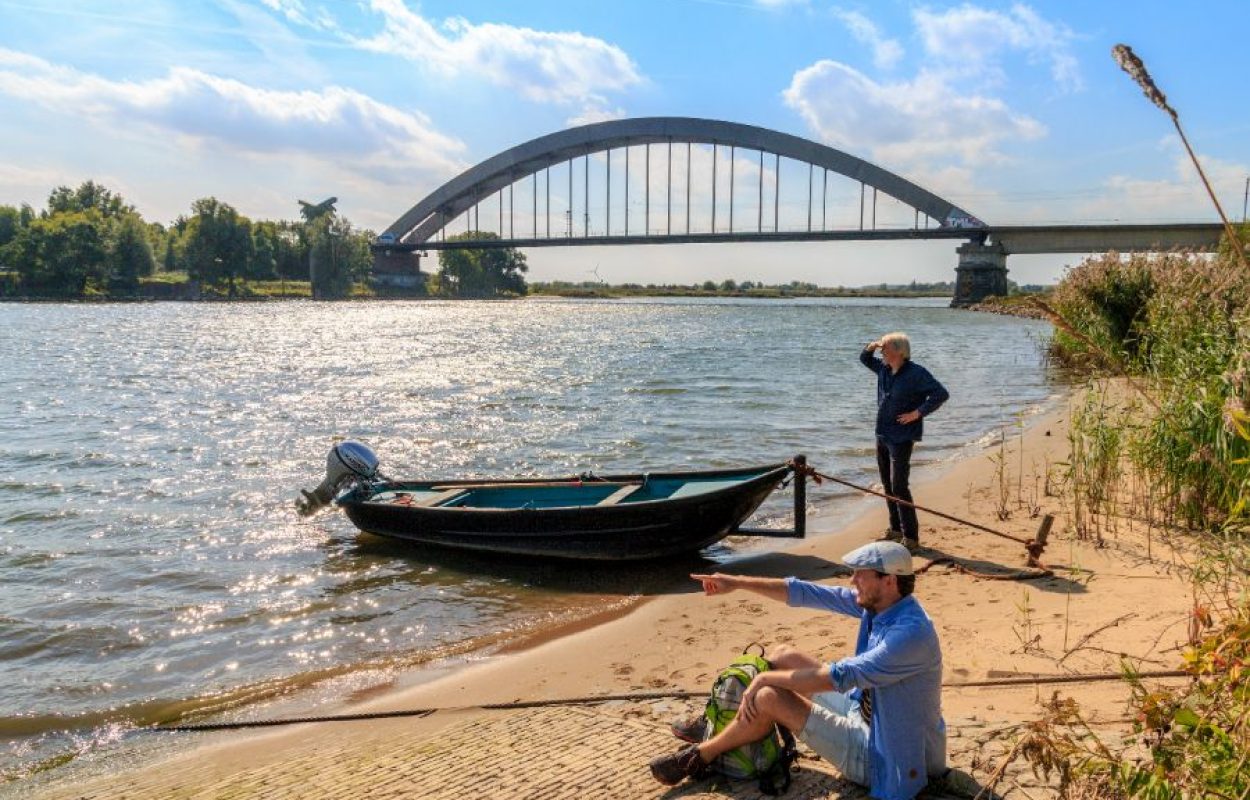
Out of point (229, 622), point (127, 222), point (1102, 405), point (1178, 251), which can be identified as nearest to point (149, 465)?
point (229, 622)

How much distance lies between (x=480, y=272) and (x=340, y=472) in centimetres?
12364

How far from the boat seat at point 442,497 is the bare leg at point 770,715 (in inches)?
255

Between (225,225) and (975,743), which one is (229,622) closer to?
(975,743)

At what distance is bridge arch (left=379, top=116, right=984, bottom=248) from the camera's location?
93.4m

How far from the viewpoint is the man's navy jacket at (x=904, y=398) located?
811 cm

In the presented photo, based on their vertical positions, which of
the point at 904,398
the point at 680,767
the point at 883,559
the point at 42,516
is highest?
the point at 904,398

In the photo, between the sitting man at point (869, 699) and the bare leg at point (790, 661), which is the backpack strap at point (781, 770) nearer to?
the sitting man at point (869, 699)

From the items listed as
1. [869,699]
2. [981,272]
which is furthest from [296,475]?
[981,272]

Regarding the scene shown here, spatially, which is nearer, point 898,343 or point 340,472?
point 898,343

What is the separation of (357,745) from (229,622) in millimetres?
3398

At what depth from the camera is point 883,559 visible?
378 centimetres

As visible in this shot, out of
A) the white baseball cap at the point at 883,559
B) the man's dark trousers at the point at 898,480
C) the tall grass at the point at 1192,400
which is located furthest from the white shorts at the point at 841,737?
the man's dark trousers at the point at 898,480

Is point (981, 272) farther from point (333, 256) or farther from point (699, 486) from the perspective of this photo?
point (699, 486)

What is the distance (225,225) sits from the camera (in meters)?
94.8
